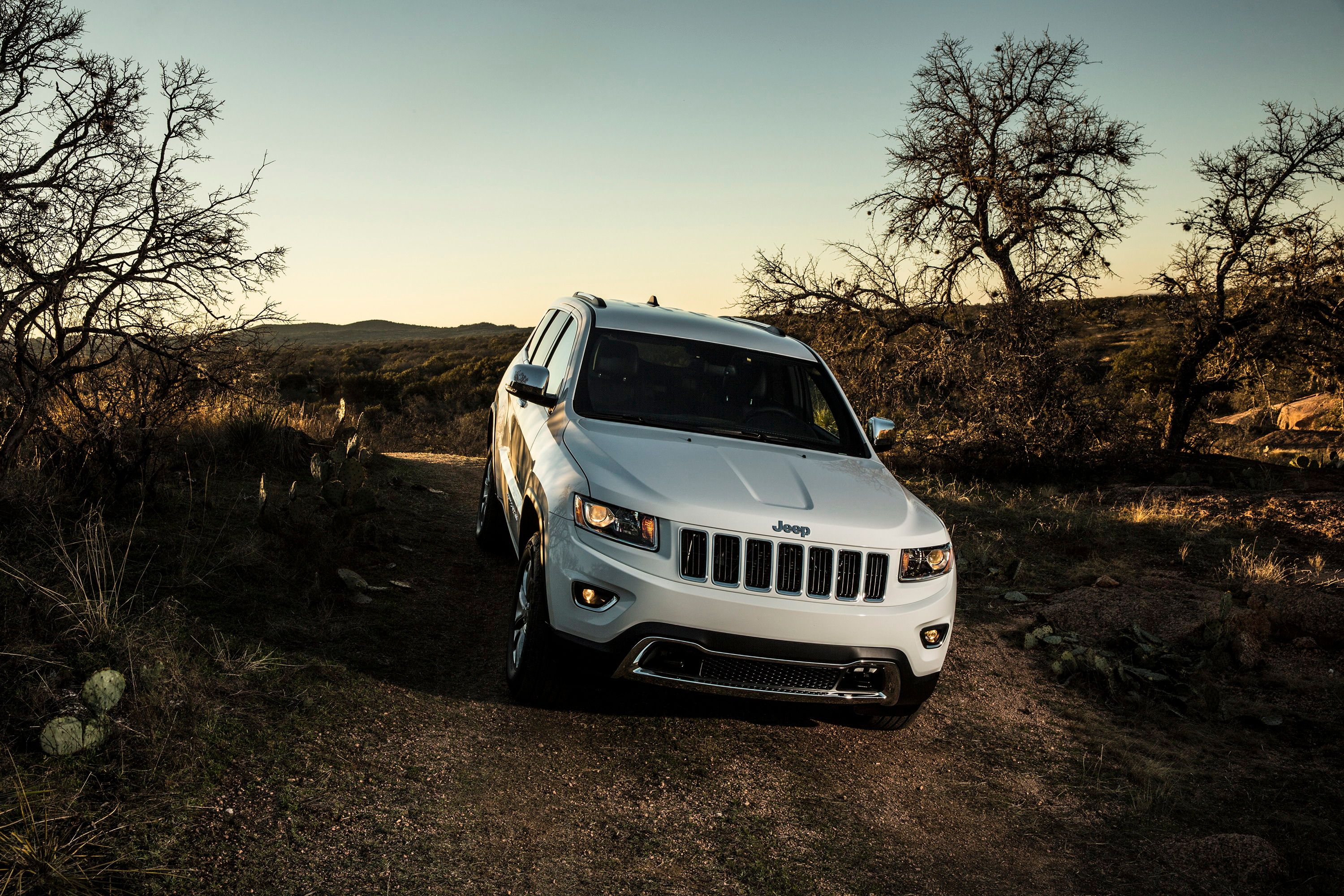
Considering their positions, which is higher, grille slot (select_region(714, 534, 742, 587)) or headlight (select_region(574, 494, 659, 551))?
headlight (select_region(574, 494, 659, 551))

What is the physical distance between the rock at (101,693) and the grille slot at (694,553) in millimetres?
2204

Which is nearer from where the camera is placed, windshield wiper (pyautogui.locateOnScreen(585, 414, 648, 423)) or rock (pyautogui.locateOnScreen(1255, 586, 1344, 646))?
windshield wiper (pyautogui.locateOnScreen(585, 414, 648, 423))

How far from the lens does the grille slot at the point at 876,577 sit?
3811 millimetres

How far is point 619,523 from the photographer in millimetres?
3717

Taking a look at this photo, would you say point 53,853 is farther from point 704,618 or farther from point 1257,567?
point 1257,567

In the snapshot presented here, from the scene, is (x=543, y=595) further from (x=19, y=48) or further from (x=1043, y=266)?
→ (x=1043, y=266)

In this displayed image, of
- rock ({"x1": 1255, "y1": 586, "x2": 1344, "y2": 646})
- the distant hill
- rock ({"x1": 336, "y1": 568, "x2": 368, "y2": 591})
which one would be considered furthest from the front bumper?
the distant hill

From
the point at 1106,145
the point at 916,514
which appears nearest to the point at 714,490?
the point at 916,514

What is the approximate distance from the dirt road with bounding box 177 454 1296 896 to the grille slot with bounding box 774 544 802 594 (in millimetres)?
876

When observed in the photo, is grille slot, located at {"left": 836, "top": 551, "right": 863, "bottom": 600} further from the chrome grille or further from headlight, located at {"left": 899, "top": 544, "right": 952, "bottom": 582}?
headlight, located at {"left": 899, "top": 544, "right": 952, "bottom": 582}

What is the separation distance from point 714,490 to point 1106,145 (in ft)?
35.3

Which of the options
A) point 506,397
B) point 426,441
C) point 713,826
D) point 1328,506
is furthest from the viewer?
point 426,441

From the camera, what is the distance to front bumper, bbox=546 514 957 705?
3564mm

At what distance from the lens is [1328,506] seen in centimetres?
915
